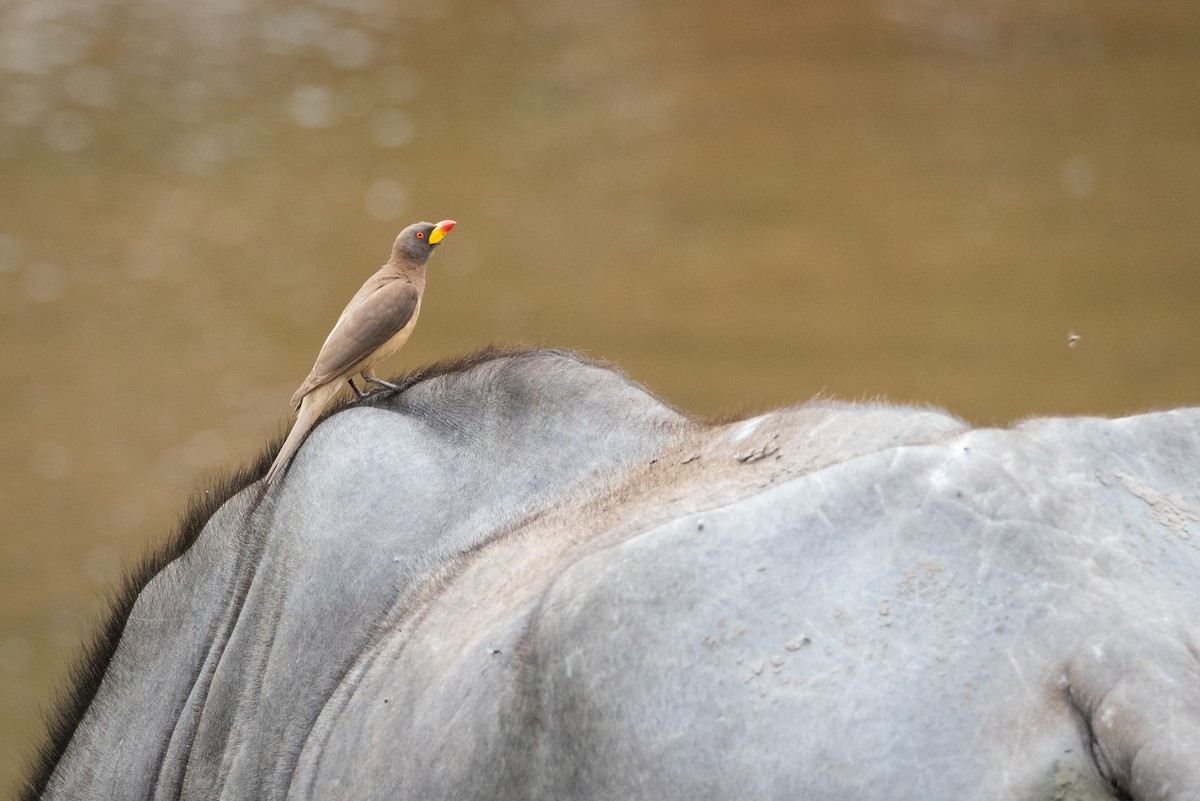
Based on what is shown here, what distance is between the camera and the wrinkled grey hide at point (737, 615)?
0.76 m

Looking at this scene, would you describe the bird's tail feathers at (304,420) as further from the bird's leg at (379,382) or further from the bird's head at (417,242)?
the bird's head at (417,242)

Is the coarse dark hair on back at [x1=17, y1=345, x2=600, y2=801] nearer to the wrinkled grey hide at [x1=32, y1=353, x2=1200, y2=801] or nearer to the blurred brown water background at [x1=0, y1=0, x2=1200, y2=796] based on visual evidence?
the wrinkled grey hide at [x1=32, y1=353, x2=1200, y2=801]

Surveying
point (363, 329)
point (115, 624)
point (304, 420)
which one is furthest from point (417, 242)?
point (115, 624)

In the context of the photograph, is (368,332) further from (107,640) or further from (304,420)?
(107,640)

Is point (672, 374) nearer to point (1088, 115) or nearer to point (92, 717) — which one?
point (1088, 115)

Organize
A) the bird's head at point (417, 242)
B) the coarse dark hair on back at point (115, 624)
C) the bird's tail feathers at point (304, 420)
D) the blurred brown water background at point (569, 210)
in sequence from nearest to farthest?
the bird's tail feathers at point (304, 420) → the coarse dark hair on back at point (115, 624) → the bird's head at point (417, 242) → the blurred brown water background at point (569, 210)

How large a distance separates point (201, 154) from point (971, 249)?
3599 mm

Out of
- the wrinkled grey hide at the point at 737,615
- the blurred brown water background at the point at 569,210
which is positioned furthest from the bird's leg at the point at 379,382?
the blurred brown water background at the point at 569,210

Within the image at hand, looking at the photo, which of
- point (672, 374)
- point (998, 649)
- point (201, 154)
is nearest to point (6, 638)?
point (672, 374)

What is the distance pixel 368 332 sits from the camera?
138 cm

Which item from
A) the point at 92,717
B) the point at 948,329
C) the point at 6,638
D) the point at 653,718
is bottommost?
the point at 948,329

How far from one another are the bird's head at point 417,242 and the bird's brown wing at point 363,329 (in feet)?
A: 0.21

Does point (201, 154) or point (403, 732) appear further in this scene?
point (201, 154)

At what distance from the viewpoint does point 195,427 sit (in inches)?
205
